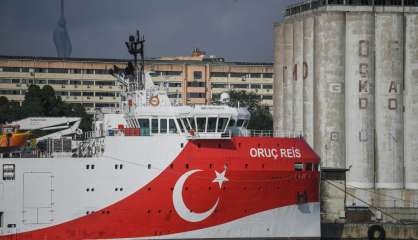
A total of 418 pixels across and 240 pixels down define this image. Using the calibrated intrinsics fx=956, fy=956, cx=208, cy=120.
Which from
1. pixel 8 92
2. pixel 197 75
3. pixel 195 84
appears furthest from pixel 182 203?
pixel 8 92

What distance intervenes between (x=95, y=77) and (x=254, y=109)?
17.5 m

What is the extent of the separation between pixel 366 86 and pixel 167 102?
903 inches

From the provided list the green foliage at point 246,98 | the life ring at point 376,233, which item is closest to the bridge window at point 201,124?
the life ring at point 376,233

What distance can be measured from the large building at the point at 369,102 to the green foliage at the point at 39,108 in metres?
22.7

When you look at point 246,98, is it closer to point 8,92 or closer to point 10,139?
point 8,92

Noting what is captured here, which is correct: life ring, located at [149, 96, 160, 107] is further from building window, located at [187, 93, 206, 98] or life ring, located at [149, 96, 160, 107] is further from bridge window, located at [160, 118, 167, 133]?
building window, located at [187, 93, 206, 98]

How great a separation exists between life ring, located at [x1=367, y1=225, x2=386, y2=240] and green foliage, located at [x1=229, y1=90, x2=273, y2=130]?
29766 mm

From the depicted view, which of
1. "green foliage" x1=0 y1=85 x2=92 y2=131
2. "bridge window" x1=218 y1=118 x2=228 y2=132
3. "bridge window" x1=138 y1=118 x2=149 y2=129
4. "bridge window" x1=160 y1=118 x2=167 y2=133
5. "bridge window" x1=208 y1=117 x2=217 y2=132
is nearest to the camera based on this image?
"bridge window" x1=208 y1=117 x2=217 y2=132

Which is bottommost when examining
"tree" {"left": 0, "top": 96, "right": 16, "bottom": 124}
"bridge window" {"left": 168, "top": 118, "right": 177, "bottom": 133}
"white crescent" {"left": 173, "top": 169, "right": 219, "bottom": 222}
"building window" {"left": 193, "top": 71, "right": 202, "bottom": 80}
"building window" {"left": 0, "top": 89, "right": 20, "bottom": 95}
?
"white crescent" {"left": 173, "top": 169, "right": 219, "bottom": 222}

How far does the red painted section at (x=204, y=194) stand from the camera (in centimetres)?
4534

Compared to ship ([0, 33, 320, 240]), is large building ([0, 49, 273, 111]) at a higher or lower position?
higher

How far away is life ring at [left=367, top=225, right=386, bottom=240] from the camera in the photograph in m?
57.0

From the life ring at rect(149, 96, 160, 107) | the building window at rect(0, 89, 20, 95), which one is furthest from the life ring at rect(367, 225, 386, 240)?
the building window at rect(0, 89, 20, 95)

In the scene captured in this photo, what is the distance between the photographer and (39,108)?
79.0 m
